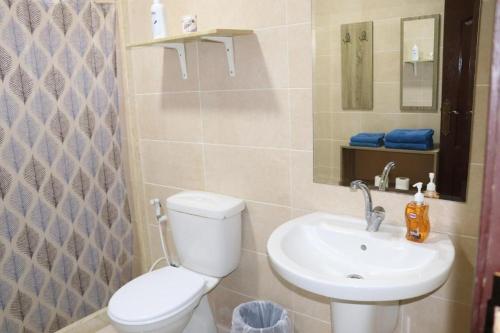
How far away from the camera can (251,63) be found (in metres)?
1.67

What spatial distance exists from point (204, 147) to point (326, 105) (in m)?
0.66

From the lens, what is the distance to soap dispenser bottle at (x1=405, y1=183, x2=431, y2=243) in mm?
1285

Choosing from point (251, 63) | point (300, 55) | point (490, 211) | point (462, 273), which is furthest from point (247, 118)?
point (490, 211)

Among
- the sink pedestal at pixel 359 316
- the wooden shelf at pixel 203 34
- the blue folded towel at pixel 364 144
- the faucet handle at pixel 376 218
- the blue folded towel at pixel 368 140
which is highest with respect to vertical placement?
the wooden shelf at pixel 203 34

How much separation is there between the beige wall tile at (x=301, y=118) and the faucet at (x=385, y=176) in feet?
0.99

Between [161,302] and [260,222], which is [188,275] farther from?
[260,222]

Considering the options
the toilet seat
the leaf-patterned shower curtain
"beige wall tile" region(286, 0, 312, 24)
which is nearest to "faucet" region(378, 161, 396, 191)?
"beige wall tile" region(286, 0, 312, 24)

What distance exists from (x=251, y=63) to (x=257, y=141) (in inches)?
13.0

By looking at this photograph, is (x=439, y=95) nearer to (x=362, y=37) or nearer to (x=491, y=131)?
(x=362, y=37)

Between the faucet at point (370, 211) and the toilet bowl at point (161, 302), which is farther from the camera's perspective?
the toilet bowl at point (161, 302)

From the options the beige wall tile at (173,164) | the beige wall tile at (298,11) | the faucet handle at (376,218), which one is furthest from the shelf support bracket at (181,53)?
the faucet handle at (376,218)

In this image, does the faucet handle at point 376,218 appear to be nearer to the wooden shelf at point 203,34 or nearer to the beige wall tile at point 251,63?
the beige wall tile at point 251,63

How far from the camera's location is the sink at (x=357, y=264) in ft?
3.53

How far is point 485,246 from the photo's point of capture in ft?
1.32
